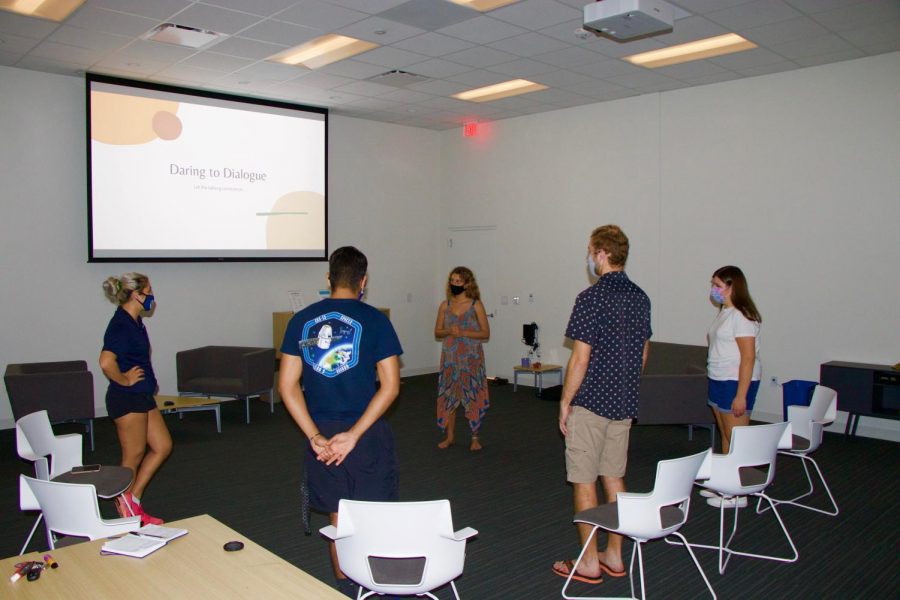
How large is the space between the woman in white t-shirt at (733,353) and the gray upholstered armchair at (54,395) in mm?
5425

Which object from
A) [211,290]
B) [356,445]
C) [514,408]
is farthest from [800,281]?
[211,290]

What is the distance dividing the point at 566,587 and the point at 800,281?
509 centimetres

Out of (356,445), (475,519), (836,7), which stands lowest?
(475,519)

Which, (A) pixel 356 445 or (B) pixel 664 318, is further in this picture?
(B) pixel 664 318

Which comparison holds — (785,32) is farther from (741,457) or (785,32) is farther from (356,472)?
(356,472)

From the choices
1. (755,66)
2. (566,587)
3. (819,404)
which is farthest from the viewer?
(755,66)

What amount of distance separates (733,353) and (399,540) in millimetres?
3099

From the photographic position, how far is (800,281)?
7398mm

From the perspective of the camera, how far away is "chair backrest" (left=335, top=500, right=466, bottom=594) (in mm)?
2566

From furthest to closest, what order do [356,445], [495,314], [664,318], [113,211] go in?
[495,314] < [664,318] < [113,211] < [356,445]

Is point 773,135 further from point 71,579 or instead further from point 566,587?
point 71,579

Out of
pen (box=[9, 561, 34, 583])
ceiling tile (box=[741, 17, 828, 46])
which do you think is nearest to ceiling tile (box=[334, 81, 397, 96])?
ceiling tile (box=[741, 17, 828, 46])

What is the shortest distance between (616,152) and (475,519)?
5547mm

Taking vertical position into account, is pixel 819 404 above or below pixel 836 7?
below
